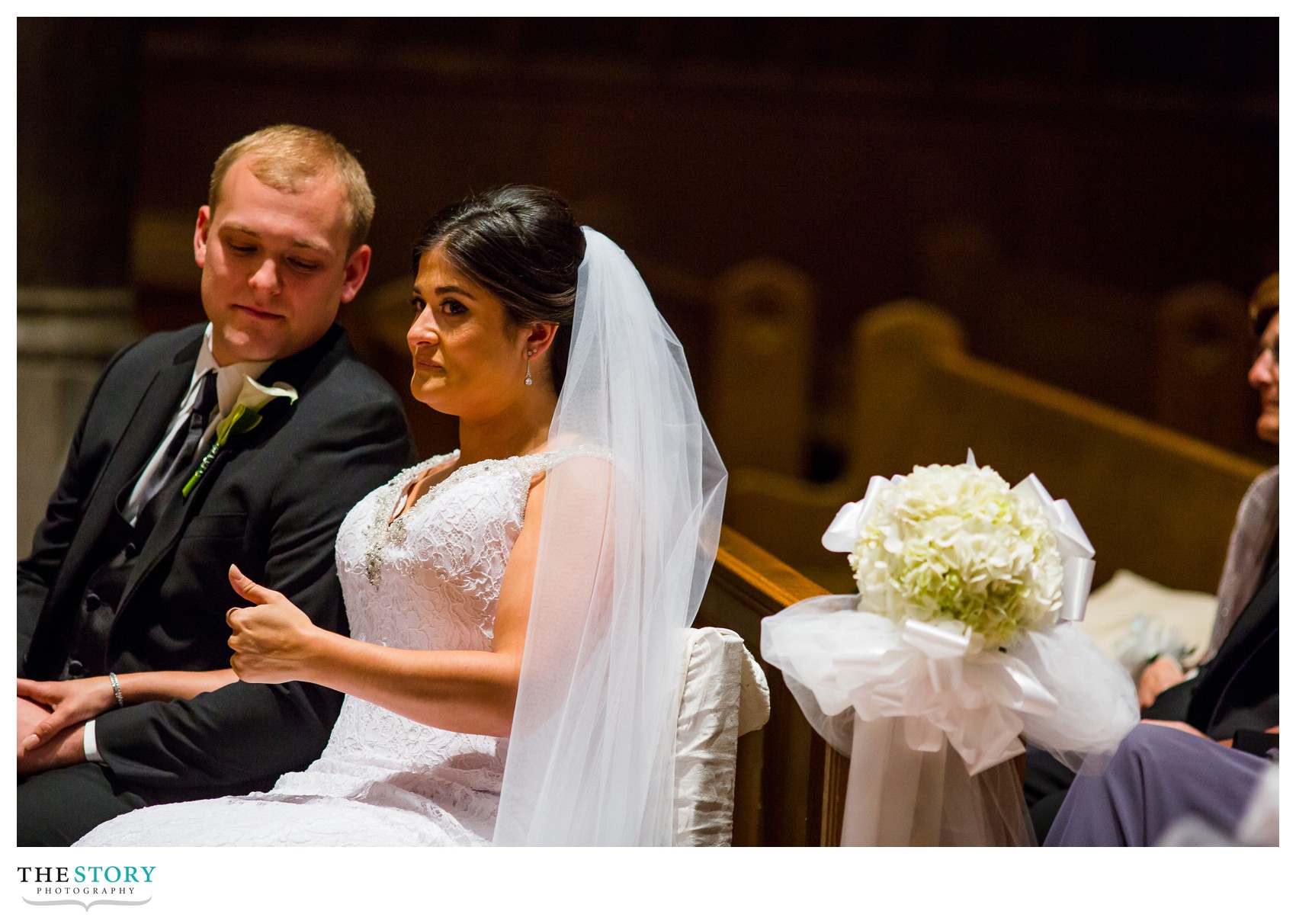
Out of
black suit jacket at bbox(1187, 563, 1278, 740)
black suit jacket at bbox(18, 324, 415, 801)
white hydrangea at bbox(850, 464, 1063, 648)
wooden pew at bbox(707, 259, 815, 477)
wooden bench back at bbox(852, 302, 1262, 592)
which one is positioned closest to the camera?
white hydrangea at bbox(850, 464, 1063, 648)

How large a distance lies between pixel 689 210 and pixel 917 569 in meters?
6.05

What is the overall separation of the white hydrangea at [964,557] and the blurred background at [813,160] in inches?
173

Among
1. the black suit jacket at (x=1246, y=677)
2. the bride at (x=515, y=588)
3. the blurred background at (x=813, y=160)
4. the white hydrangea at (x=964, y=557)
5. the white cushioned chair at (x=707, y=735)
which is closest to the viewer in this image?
the white hydrangea at (x=964, y=557)

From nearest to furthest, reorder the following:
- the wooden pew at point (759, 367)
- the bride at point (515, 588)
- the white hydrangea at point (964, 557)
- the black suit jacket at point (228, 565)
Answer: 1. the white hydrangea at point (964, 557)
2. the bride at point (515, 588)
3. the black suit jacket at point (228, 565)
4. the wooden pew at point (759, 367)

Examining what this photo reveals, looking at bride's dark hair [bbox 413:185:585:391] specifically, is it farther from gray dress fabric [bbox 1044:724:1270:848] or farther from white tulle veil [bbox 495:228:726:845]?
gray dress fabric [bbox 1044:724:1270:848]

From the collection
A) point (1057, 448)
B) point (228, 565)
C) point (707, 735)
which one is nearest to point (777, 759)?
point (707, 735)

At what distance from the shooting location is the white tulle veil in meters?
2.17

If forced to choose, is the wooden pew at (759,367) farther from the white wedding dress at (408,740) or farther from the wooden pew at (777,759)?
the white wedding dress at (408,740)

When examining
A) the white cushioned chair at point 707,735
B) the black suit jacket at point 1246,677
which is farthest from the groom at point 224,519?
the black suit jacket at point 1246,677

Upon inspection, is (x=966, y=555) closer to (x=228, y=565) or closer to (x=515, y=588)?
(x=515, y=588)

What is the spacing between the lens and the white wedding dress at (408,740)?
2219 mm

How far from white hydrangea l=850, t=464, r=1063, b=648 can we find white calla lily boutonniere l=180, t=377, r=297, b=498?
3.64ft

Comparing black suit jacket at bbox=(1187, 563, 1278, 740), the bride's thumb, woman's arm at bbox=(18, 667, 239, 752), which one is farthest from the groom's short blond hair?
black suit jacket at bbox=(1187, 563, 1278, 740)

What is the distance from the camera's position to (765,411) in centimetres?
656
